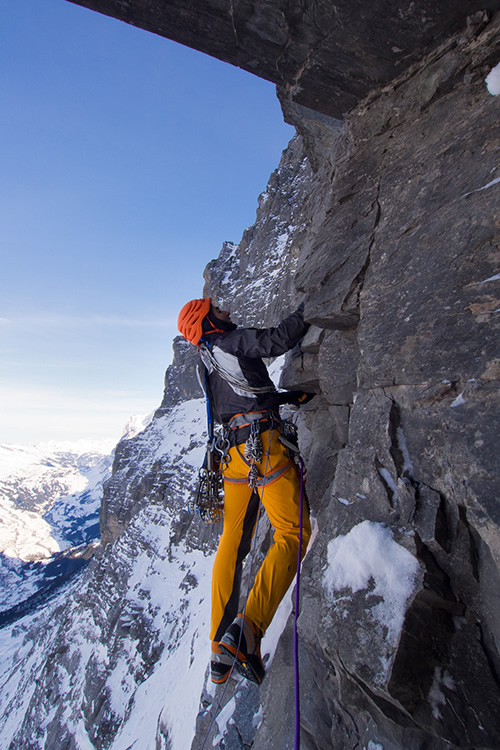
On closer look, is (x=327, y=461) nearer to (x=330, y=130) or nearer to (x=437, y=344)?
(x=437, y=344)

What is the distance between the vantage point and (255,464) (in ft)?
11.4

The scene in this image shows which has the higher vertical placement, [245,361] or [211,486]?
[245,361]

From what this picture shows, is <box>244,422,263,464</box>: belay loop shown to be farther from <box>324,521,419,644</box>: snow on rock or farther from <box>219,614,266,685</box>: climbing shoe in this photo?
<box>219,614,266,685</box>: climbing shoe

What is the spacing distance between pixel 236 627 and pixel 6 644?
314 ft

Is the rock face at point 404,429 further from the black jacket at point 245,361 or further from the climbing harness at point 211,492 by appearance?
the climbing harness at point 211,492

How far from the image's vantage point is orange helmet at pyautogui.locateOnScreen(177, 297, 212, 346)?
3.96 m

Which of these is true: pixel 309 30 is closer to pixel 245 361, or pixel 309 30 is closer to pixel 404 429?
pixel 245 361

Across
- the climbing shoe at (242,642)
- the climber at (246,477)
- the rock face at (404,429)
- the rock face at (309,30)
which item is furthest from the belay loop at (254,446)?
the rock face at (309,30)

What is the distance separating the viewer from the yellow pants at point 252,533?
3.01 metres

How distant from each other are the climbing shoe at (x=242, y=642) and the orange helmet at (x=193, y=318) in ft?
8.97

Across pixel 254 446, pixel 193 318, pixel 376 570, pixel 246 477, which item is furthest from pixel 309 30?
pixel 376 570

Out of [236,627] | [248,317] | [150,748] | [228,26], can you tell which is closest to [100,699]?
[150,748]

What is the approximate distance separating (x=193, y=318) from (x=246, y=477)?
187cm

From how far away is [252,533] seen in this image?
143 inches
